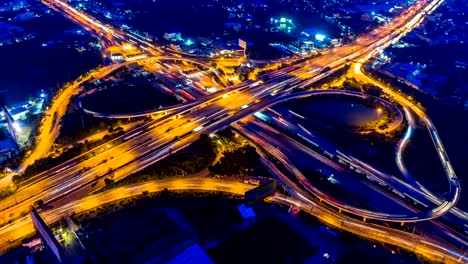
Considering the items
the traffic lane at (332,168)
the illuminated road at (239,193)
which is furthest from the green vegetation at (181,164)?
the traffic lane at (332,168)

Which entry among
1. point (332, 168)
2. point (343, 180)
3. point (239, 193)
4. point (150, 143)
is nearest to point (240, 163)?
point (239, 193)

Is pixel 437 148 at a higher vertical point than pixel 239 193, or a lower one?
lower

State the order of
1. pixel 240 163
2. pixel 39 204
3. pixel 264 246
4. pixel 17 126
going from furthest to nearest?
pixel 17 126
pixel 240 163
pixel 39 204
pixel 264 246

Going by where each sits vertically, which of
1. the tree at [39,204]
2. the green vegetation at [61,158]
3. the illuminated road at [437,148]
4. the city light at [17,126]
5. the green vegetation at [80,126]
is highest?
the city light at [17,126]

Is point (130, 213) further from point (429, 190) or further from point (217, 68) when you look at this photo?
point (217, 68)

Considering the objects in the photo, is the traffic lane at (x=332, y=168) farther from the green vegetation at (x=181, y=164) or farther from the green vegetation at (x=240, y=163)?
the green vegetation at (x=181, y=164)

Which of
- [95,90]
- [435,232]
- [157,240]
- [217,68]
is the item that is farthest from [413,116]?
[95,90]

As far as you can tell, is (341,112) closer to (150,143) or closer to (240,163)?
(240,163)

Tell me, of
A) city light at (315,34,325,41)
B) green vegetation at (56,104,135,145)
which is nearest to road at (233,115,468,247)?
green vegetation at (56,104,135,145)

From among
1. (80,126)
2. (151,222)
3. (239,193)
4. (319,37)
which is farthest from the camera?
(319,37)
